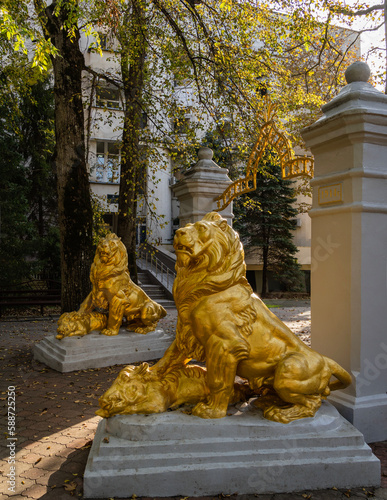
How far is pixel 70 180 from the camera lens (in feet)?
25.0

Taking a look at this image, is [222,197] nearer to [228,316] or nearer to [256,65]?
[228,316]

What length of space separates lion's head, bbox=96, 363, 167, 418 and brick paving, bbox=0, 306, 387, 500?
1.90ft

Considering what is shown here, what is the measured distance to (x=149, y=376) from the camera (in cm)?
324

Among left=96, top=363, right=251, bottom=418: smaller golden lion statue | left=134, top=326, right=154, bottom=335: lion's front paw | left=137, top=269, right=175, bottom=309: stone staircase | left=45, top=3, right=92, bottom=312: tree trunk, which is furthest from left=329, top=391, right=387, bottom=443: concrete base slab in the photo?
left=137, top=269, right=175, bottom=309: stone staircase

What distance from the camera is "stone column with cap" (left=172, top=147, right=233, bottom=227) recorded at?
647 centimetres

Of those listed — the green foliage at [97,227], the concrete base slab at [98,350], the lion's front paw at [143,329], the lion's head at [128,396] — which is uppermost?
the green foliage at [97,227]

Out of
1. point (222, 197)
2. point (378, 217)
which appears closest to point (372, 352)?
point (378, 217)

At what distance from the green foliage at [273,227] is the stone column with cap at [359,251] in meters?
14.9

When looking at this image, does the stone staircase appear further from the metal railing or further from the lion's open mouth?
the lion's open mouth

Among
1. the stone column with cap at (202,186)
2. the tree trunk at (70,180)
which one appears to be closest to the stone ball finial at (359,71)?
the stone column with cap at (202,186)

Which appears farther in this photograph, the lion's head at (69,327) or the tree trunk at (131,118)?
the tree trunk at (131,118)

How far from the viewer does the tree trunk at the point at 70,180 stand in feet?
25.0

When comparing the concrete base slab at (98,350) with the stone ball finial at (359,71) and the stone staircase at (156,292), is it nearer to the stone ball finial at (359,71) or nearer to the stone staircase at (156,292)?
the stone ball finial at (359,71)

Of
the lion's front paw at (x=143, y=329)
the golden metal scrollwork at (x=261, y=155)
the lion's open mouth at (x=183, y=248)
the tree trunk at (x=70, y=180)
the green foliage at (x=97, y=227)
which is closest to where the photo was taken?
the lion's open mouth at (x=183, y=248)
